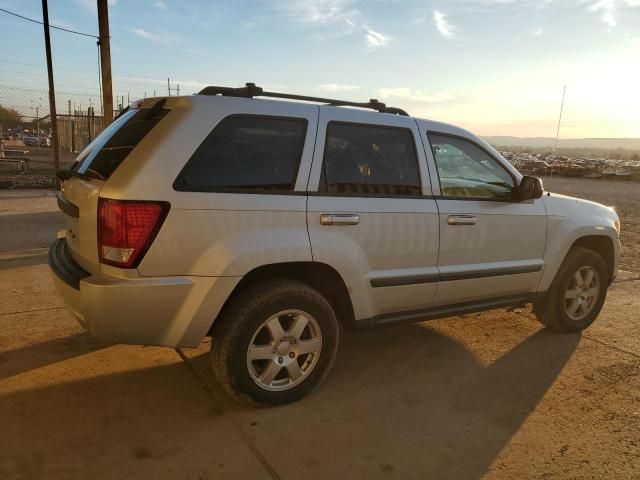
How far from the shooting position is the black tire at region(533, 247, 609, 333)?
14.5ft

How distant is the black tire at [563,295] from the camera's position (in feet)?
14.5

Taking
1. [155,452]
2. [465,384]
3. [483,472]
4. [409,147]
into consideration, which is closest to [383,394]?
[465,384]

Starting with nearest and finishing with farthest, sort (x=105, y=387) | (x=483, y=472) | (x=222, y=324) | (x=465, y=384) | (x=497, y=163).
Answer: (x=483, y=472), (x=222, y=324), (x=105, y=387), (x=465, y=384), (x=497, y=163)

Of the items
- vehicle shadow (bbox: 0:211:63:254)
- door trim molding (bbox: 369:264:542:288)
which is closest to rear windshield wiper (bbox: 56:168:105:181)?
door trim molding (bbox: 369:264:542:288)

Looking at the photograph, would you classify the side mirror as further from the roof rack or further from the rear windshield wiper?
the rear windshield wiper

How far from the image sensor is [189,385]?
3.34m

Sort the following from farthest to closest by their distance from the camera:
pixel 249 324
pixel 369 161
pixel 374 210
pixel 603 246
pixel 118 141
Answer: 1. pixel 603 246
2. pixel 369 161
3. pixel 374 210
4. pixel 118 141
5. pixel 249 324

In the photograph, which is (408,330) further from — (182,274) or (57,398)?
(57,398)

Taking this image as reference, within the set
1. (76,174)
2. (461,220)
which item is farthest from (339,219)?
(76,174)

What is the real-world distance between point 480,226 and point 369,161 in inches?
41.0

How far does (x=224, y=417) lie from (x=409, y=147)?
215 cm

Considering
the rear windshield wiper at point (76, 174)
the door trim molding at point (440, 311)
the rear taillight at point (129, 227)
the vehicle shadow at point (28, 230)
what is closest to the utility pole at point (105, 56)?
the vehicle shadow at point (28, 230)

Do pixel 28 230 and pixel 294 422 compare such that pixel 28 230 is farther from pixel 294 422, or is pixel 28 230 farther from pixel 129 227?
pixel 294 422

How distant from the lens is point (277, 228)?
115 inches
